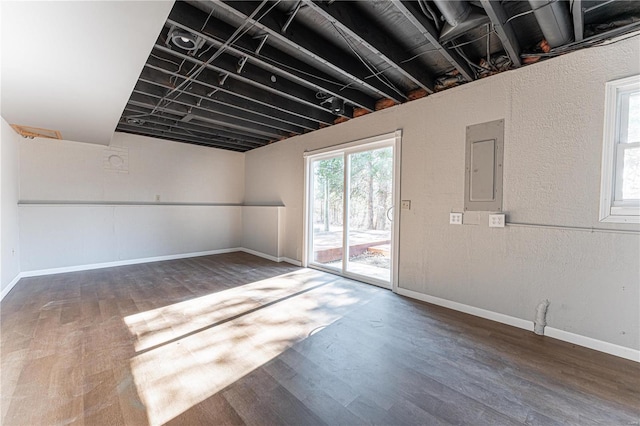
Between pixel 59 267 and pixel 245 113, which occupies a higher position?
pixel 245 113

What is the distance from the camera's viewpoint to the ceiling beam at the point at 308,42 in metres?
1.91

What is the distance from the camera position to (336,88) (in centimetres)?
320

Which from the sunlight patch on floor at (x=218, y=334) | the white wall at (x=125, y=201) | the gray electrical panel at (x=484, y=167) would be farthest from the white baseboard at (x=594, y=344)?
the white wall at (x=125, y=201)

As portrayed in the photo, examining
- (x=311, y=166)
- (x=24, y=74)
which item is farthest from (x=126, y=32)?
(x=311, y=166)

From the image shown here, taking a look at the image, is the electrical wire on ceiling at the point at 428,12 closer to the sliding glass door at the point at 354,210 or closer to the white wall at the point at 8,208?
the sliding glass door at the point at 354,210

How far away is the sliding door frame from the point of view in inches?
138

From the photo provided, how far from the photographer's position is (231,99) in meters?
3.56

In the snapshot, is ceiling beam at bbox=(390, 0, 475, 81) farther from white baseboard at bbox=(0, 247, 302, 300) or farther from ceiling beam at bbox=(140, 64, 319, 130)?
white baseboard at bbox=(0, 247, 302, 300)

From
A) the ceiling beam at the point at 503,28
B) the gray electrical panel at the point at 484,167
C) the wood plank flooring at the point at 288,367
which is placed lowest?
the wood plank flooring at the point at 288,367

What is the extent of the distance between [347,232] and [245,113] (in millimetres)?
2497

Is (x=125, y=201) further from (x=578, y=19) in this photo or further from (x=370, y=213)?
(x=578, y=19)

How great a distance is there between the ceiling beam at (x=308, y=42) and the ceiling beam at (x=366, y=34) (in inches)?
11.0

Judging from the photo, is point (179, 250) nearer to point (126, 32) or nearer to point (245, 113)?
point (245, 113)

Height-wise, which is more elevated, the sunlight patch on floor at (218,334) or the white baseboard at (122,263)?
the white baseboard at (122,263)
